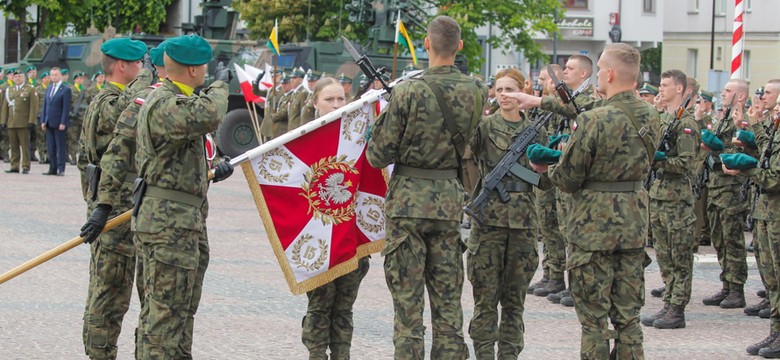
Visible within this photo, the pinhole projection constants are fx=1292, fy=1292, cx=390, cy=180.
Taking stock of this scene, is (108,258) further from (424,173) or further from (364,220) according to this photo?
(424,173)

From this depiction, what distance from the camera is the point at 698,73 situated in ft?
168

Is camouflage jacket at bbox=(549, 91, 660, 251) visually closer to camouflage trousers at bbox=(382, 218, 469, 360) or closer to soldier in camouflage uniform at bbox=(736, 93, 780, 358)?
camouflage trousers at bbox=(382, 218, 469, 360)

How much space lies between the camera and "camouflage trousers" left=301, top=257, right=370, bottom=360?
25.3 ft

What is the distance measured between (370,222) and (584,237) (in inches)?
53.5

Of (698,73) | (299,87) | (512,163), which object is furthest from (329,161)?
(698,73)

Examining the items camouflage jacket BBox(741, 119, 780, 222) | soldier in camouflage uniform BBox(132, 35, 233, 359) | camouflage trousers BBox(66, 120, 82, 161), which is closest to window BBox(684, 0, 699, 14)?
camouflage trousers BBox(66, 120, 82, 161)

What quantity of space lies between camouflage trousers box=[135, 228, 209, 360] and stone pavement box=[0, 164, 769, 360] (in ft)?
4.50

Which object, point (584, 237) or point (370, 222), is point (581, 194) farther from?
point (370, 222)

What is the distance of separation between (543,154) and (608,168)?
0.47 meters

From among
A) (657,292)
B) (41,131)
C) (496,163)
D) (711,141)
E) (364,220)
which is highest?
(711,141)

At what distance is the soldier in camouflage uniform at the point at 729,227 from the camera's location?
1123 cm

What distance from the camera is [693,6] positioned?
171 feet

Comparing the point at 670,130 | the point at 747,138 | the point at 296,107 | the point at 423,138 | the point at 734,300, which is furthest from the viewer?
the point at 296,107

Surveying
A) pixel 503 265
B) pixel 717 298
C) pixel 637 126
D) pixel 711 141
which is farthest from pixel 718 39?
pixel 637 126
